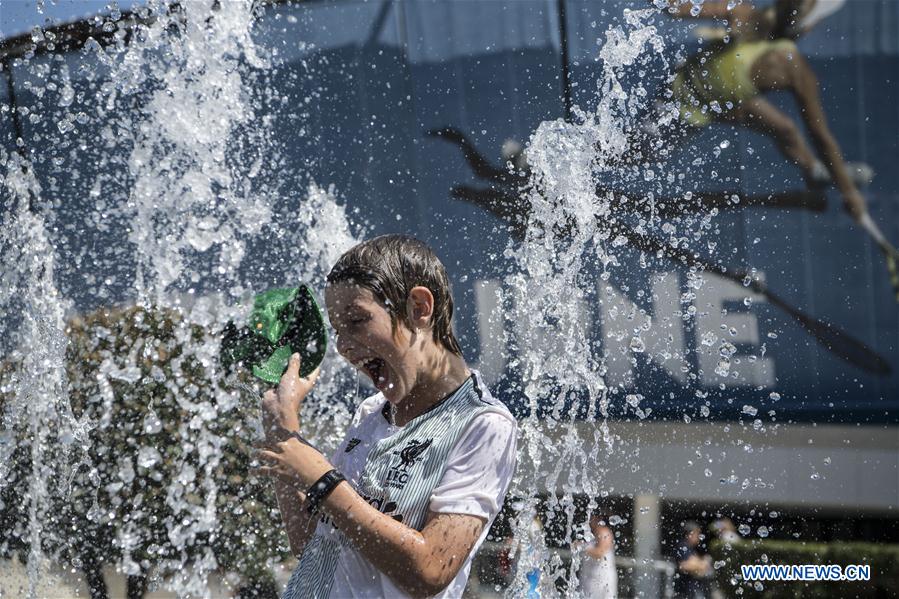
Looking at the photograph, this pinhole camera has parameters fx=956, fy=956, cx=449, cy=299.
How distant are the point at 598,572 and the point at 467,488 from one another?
15.3ft

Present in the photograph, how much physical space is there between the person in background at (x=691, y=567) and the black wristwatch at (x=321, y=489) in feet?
17.7

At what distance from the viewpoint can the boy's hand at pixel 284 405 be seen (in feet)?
5.06

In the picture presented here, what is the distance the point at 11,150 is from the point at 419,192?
120 inches

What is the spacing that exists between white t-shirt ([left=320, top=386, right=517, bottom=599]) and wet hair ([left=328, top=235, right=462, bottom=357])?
202mm

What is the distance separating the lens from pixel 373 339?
62.3 inches

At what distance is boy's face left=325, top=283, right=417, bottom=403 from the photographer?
1581 mm

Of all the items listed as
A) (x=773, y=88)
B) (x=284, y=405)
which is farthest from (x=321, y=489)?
(x=773, y=88)

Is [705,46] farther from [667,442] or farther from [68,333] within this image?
[68,333]

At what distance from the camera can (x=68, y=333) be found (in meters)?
5.15

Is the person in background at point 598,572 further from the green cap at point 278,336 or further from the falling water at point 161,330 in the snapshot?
the green cap at point 278,336

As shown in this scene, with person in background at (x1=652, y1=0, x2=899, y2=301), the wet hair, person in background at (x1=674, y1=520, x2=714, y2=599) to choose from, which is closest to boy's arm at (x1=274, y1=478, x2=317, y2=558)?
the wet hair

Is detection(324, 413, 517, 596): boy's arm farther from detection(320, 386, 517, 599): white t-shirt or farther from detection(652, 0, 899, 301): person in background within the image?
detection(652, 0, 899, 301): person in background

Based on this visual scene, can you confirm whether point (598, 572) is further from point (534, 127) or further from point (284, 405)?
point (284, 405)

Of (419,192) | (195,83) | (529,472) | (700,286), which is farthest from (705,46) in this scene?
(195,83)
